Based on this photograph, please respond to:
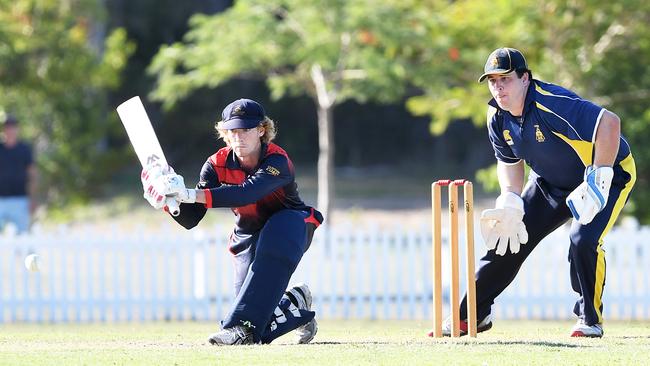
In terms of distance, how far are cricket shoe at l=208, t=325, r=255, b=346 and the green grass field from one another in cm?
7

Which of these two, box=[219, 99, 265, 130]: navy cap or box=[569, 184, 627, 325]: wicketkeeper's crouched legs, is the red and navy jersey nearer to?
box=[219, 99, 265, 130]: navy cap

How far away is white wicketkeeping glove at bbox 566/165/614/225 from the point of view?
260 inches

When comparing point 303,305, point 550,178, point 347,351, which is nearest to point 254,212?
point 303,305

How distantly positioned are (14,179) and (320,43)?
4.03 meters

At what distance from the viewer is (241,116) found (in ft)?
22.0

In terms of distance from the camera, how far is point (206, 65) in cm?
1528

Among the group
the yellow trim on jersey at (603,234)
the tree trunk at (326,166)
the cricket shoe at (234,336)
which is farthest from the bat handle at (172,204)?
the tree trunk at (326,166)

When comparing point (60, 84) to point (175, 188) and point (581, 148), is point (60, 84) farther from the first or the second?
point (581, 148)

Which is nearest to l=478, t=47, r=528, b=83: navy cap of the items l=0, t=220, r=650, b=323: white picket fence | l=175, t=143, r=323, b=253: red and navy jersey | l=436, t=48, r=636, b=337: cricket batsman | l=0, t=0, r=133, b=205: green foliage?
l=436, t=48, r=636, b=337: cricket batsman

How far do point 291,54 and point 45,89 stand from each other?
6.47 meters

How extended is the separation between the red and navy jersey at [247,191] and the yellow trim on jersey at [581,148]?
150cm

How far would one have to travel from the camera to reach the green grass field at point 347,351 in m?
5.94

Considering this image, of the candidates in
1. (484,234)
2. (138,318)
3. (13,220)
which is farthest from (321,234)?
(484,234)

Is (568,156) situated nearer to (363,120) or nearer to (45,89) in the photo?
(45,89)
